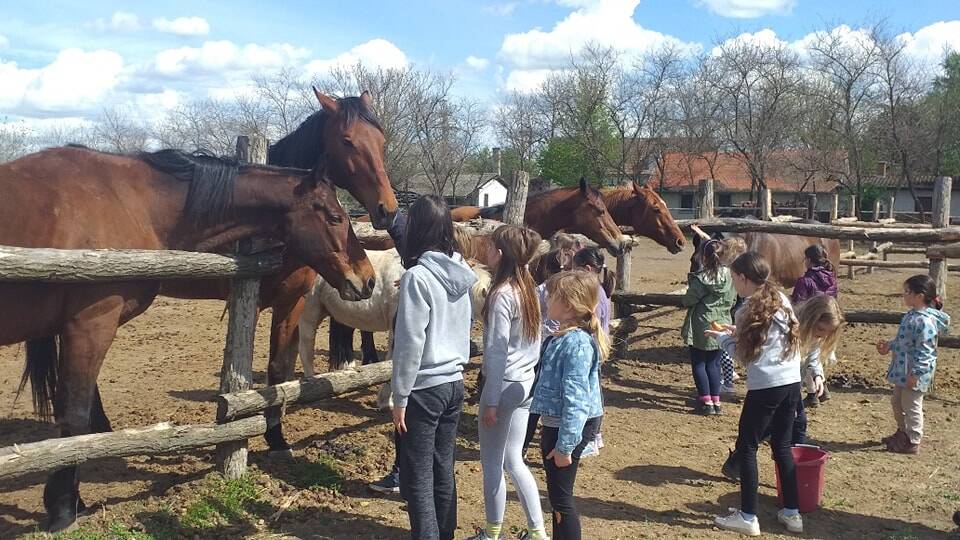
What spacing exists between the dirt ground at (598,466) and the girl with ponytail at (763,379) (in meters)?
0.21

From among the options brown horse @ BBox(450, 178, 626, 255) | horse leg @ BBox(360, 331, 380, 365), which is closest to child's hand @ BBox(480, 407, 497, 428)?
horse leg @ BBox(360, 331, 380, 365)

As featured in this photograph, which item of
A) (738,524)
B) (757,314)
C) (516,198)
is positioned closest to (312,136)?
(516,198)

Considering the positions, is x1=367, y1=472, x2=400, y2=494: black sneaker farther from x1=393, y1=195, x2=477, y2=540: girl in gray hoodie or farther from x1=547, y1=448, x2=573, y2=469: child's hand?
x1=547, y1=448, x2=573, y2=469: child's hand

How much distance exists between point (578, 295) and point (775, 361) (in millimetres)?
1403

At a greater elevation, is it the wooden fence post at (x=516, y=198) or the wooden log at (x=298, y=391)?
→ the wooden fence post at (x=516, y=198)

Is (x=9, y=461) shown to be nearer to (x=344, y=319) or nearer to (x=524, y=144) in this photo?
(x=344, y=319)

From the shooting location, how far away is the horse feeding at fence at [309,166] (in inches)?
191

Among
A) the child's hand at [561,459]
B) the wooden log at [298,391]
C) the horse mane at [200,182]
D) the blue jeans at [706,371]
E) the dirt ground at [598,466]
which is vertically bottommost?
the dirt ground at [598,466]

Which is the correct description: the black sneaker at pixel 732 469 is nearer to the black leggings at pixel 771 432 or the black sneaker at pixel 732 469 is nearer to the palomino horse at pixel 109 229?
the black leggings at pixel 771 432

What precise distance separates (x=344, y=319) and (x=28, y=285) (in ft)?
9.73

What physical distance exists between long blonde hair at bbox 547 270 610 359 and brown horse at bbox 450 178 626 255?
13.7ft

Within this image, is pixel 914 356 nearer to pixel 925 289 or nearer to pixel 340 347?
pixel 925 289

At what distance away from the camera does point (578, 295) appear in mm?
3289

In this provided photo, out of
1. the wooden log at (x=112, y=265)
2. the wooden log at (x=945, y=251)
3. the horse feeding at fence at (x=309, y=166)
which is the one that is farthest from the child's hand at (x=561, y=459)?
the wooden log at (x=945, y=251)
